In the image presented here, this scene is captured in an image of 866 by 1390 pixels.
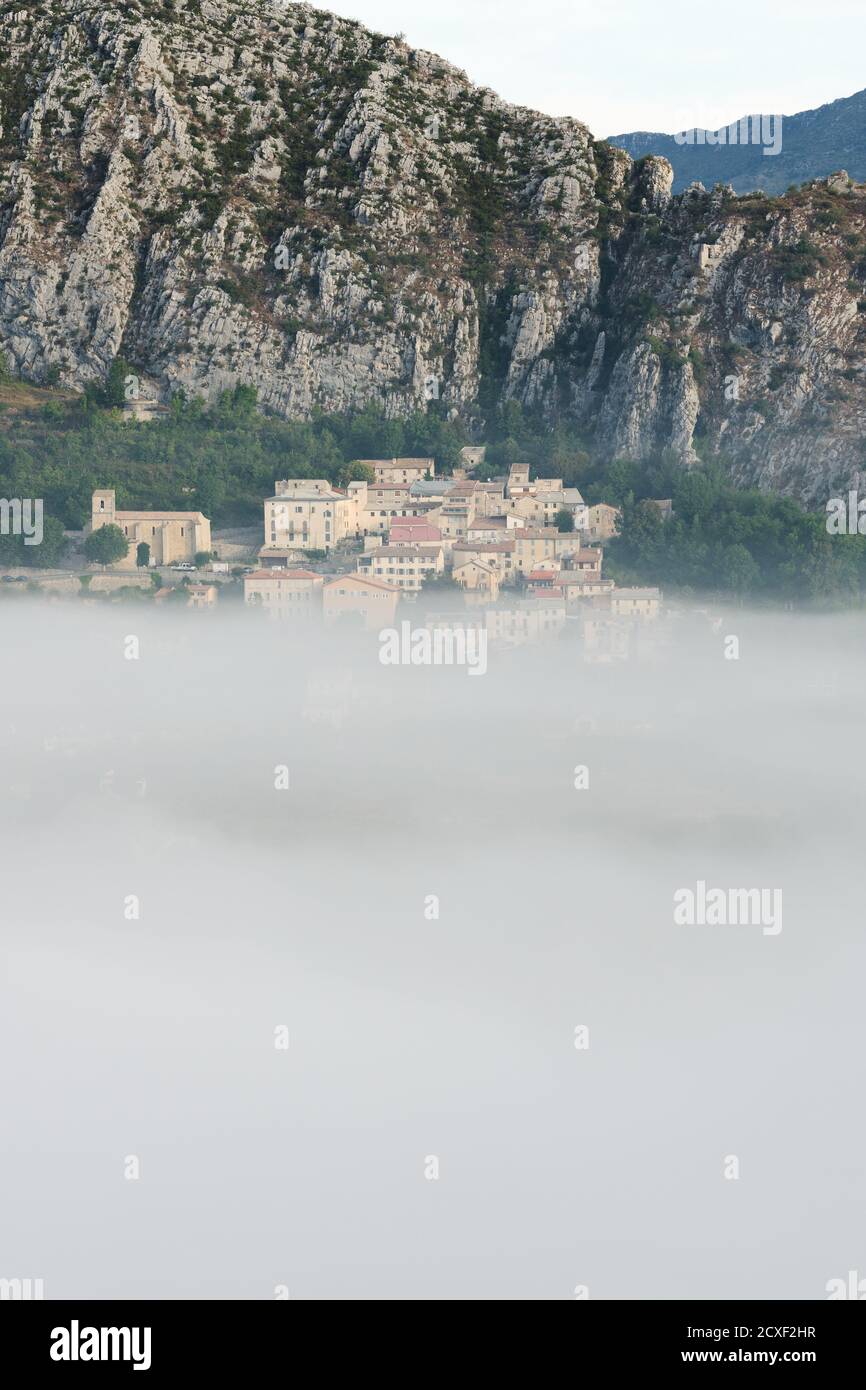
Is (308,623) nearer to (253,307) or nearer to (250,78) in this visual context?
(253,307)

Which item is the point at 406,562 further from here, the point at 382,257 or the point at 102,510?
the point at 382,257

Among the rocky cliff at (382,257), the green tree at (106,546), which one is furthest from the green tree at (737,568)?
the green tree at (106,546)

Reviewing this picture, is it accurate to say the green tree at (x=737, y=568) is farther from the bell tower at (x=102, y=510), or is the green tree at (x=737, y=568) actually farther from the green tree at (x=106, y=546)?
the bell tower at (x=102, y=510)

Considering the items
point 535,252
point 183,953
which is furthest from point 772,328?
point 183,953

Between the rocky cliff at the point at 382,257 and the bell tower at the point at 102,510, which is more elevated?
the rocky cliff at the point at 382,257

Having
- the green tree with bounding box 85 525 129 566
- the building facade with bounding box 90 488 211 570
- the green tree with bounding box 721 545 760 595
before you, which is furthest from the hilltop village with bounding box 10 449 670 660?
the green tree with bounding box 721 545 760 595

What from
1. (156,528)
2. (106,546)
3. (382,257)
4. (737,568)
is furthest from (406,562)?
(382,257)
